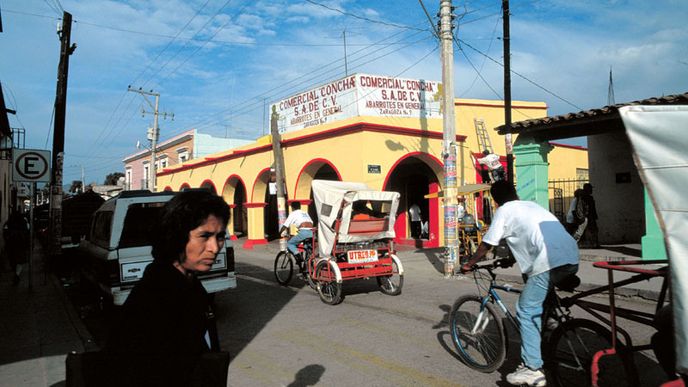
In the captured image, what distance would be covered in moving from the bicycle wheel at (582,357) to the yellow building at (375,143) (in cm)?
1182

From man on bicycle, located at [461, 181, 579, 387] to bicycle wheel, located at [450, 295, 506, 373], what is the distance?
1.43 feet

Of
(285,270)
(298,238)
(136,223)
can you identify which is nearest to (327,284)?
(298,238)

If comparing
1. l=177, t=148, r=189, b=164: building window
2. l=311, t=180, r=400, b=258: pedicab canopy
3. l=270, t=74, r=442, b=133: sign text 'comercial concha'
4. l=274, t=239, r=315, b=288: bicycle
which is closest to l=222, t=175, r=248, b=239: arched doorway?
l=177, t=148, r=189, b=164: building window

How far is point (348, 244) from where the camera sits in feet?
27.4

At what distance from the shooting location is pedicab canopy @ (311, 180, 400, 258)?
8.16 meters

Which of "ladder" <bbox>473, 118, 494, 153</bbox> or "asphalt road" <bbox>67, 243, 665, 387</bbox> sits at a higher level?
"ladder" <bbox>473, 118, 494, 153</bbox>

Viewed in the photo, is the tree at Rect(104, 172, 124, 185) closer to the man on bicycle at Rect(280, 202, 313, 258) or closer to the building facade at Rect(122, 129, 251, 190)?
the building facade at Rect(122, 129, 251, 190)

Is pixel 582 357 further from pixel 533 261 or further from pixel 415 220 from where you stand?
pixel 415 220

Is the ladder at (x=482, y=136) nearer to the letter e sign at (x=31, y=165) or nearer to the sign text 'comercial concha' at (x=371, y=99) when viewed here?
the sign text 'comercial concha' at (x=371, y=99)

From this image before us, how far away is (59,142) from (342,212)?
936 centimetres

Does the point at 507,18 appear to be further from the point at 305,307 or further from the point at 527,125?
the point at 305,307

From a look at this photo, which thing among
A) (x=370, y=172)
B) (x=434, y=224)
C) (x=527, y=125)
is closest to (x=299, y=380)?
(x=527, y=125)

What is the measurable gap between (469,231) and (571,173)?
45.1 feet

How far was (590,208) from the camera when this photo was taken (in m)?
11.9
